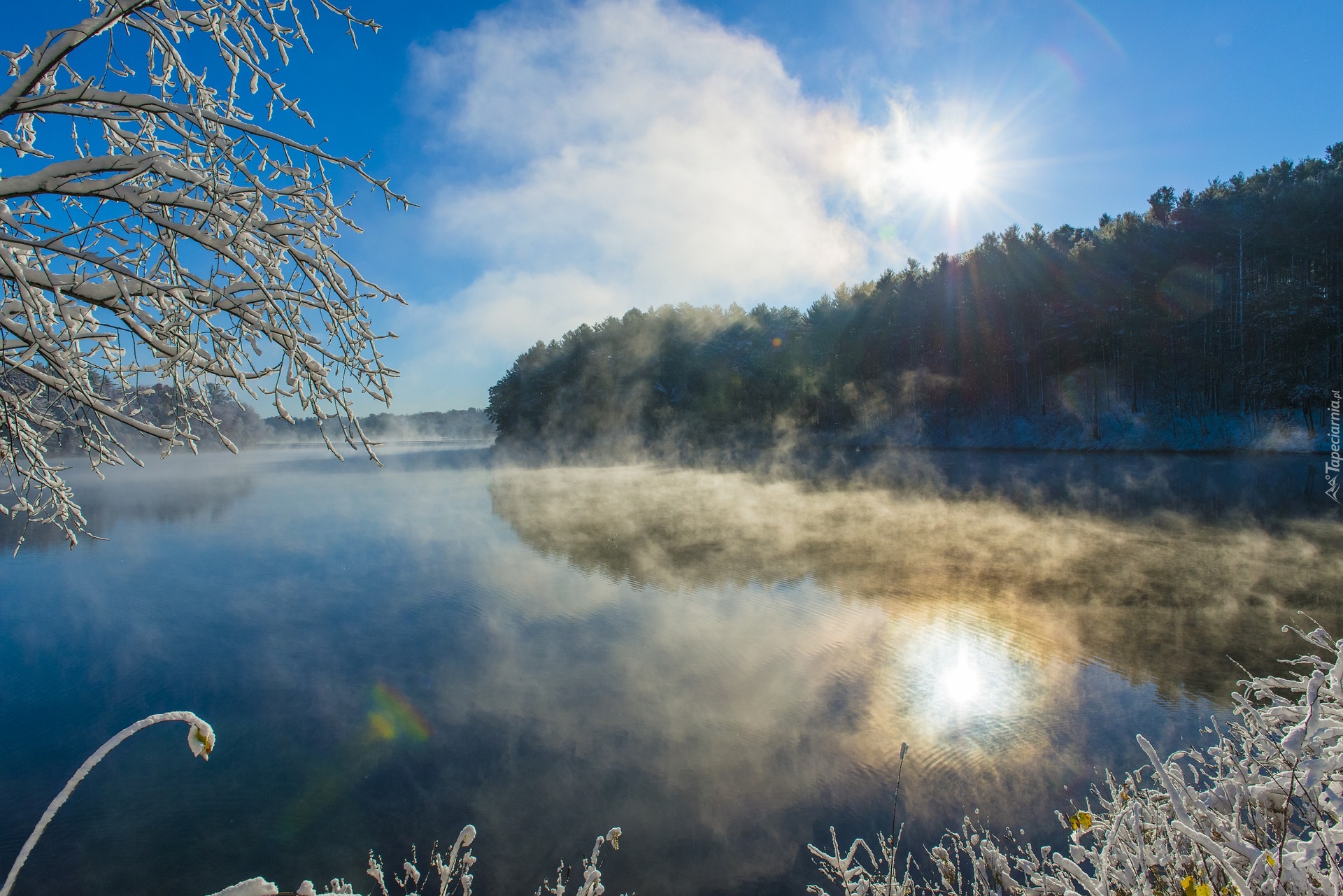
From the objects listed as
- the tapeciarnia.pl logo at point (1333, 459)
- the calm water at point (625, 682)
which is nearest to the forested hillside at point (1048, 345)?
the tapeciarnia.pl logo at point (1333, 459)

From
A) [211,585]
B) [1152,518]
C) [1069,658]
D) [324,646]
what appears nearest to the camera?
[1069,658]

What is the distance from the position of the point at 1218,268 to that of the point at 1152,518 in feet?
87.7

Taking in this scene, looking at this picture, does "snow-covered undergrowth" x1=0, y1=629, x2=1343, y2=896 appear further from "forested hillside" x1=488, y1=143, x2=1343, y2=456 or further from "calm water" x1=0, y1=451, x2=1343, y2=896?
"forested hillside" x1=488, y1=143, x2=1343, y2=456

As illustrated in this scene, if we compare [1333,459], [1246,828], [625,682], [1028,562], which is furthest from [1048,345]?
[1246,828]

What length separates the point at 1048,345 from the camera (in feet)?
116

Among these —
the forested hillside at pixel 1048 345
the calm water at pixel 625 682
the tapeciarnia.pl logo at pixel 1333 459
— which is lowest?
the calm water at pixel 625 682

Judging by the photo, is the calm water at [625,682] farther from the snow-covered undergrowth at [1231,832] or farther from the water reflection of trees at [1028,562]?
the snow-covered undergrowth at [1231,832]

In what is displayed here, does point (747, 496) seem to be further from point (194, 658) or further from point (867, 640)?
point (194, 658)

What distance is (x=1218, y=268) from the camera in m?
30.7

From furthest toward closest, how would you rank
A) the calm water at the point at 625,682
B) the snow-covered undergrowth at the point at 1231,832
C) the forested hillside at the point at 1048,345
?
1. the forested hillside at the point at 1048,345
2. the calm water at the point at 625,682
3. the snow-covered undergrowth at the point at 1231,832

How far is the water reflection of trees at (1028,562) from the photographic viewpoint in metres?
7.06

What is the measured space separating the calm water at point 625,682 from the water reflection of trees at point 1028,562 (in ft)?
0.25

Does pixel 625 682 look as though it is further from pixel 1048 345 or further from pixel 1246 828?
pixel 1048 345

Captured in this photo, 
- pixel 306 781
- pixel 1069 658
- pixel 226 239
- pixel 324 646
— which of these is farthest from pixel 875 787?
pixel 324 646
